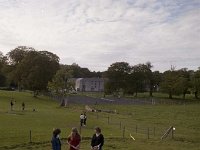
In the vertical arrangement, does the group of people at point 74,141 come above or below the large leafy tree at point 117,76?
below

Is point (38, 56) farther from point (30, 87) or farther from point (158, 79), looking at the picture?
point (158, 79)

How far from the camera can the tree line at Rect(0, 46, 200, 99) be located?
97.5 meters

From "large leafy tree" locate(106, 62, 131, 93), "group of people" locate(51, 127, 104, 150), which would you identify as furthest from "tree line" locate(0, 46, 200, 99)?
"group of people" locate(51, 127, 104, 150)

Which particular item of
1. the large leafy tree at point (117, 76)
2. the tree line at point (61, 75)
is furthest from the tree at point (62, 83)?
the large leafy tree at point (117, 76)

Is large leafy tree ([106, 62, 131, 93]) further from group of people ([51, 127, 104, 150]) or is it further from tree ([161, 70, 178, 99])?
group of people ([51, 127, 104, 150])

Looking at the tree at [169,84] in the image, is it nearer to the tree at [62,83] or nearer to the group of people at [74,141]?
the tree at [62,83]

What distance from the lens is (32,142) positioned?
29.6 m

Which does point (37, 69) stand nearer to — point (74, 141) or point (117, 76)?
point (117, 76)

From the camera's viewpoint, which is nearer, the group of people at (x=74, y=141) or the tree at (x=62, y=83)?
the group of people at (x=74, y=141)

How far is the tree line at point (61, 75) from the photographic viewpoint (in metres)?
97.5

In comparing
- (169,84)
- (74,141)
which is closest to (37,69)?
(169,84)

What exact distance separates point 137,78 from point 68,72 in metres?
67.6

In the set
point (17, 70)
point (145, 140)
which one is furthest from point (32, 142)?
point (17, 70)

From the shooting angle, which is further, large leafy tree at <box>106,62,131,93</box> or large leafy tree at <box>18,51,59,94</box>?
large leafy tree at <box>106,62,131,93</box>
